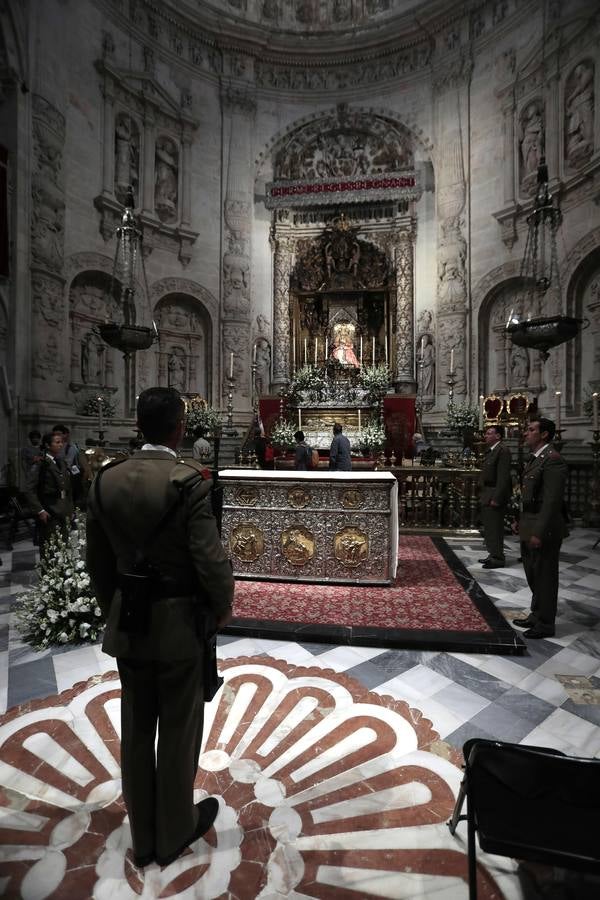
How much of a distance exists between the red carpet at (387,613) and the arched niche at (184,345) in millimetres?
10545

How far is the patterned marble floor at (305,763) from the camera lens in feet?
5.85

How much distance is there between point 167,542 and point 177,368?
1380cm

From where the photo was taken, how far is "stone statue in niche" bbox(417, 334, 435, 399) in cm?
1464

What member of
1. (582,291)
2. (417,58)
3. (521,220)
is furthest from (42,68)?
(582,291)

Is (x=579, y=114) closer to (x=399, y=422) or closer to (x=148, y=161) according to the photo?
(x=399, y=422)

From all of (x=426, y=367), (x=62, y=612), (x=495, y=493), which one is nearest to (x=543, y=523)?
(x=495, y=493)

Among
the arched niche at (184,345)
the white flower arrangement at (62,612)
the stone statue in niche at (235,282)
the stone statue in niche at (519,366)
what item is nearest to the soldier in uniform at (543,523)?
the white flower arrangement at (62,612)

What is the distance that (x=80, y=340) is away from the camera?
40.1 feet

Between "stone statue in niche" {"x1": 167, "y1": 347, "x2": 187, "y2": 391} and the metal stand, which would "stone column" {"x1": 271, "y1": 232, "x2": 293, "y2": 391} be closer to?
"stone statue in niche" {"x1": 167, "y1": 347, "x2": 187, "y2": 391}

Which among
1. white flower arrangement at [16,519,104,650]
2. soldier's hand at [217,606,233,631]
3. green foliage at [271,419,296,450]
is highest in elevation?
green foliage at [271,419,296,450]

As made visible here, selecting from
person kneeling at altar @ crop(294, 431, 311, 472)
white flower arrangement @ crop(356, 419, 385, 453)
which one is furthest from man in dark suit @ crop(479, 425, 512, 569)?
white flower arrangement @ crop(356, 419, 385, 453)

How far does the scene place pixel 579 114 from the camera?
11.6 metres

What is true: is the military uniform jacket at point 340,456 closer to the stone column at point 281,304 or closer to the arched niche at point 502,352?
the arched niche at point 502,352

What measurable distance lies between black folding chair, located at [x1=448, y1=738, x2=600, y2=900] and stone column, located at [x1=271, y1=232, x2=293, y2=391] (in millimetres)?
14400
